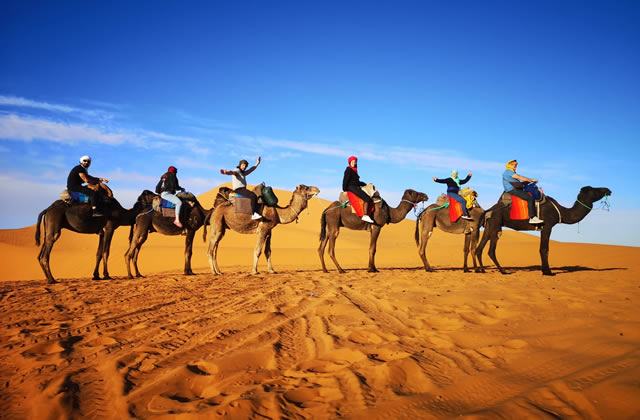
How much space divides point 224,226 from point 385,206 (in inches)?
226

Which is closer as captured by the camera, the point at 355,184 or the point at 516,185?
the point at 516,185

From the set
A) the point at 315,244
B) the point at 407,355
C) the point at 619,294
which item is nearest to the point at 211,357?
the point at 407,355

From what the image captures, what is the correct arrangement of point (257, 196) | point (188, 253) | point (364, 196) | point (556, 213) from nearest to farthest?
1. point (556, 213)
2. point (257, 196)
3. point (364, 196)
4. point (188, 253)

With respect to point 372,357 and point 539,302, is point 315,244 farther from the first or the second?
point 372,357

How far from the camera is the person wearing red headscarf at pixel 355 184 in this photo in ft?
42.9

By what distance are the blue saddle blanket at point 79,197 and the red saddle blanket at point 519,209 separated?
13.3m

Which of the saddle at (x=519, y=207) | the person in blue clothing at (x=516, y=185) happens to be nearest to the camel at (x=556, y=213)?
the saddle at (x=519, y=207)

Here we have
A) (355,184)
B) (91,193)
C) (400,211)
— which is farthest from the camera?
(400,211)

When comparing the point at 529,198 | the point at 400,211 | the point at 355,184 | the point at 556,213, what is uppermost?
the point at 355,184

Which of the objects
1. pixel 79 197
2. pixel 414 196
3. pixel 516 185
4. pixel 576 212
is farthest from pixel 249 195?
pixel 576 212

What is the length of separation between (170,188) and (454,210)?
9871 mm

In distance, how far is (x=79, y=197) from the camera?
11320mm

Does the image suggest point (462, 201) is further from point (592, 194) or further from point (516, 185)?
point (592, 194)

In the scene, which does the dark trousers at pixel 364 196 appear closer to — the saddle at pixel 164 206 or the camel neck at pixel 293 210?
the camel neck at pixel 293 210
